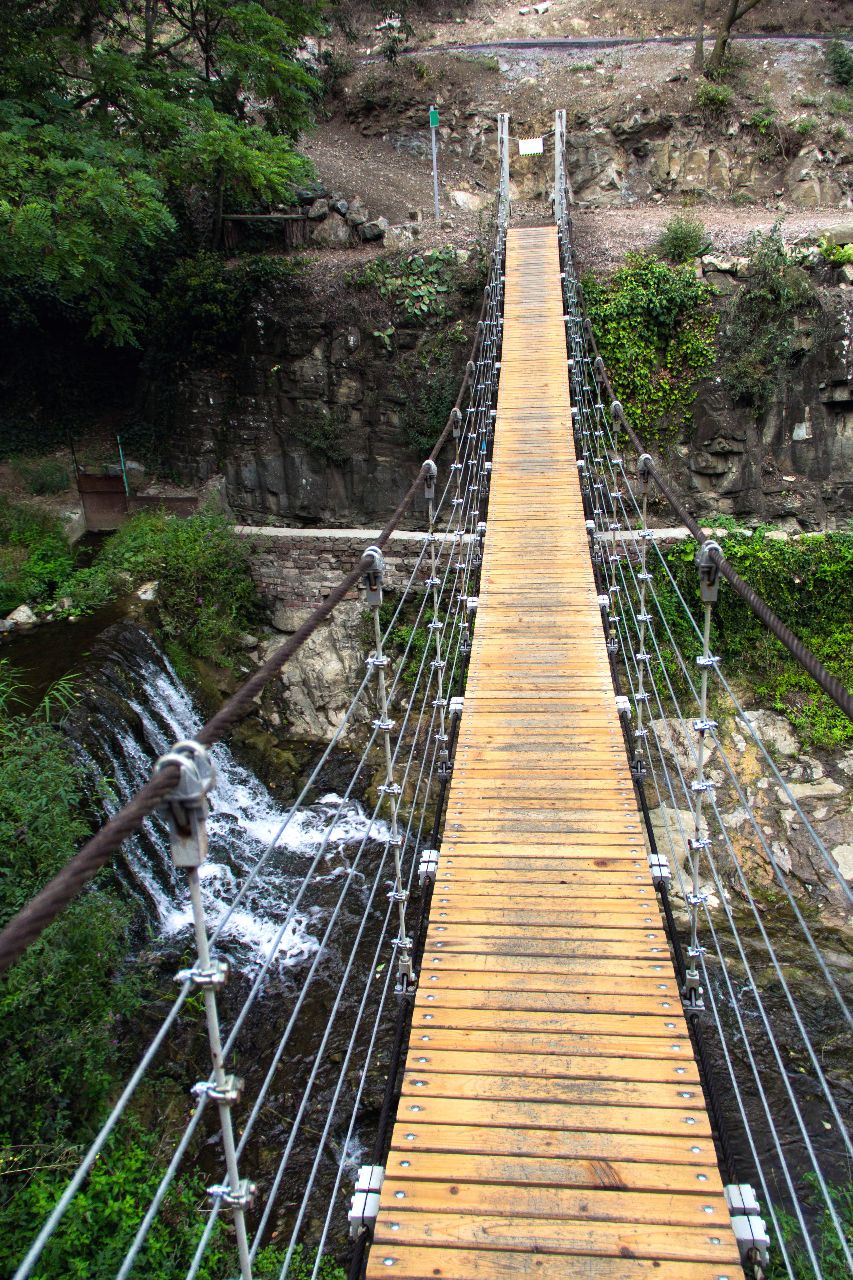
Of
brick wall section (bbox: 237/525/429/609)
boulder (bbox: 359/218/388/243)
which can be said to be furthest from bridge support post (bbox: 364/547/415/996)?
boulder (bbox: 359/218/388/243)

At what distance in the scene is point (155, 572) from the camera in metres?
8.67

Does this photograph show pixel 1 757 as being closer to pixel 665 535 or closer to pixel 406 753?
pixel 406 753

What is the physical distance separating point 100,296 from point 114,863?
23.2 feet

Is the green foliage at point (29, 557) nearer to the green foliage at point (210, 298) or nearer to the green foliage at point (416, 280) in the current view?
the green foliage at point (210, 298)

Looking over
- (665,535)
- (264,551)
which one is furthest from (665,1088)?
(264,551)

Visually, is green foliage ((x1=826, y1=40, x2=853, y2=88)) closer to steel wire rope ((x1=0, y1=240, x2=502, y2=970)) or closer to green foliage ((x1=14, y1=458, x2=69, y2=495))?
green foliage ((x1=14, y1=458, x2=69, y2=495))

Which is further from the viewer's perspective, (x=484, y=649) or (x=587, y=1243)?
(x=484, y=649)

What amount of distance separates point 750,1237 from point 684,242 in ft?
35.2

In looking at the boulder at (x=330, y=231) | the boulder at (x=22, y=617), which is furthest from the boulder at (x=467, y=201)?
the boulder at (x=22, y=617)

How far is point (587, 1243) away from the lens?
7.09 feet

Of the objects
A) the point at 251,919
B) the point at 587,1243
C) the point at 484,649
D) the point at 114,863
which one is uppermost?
the point at 484,649

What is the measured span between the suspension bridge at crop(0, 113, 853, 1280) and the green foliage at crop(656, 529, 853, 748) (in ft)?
9.69

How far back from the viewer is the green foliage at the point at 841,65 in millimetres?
13516

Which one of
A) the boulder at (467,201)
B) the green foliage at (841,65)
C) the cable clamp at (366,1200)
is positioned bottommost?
the cable clamp at (366,1200)
